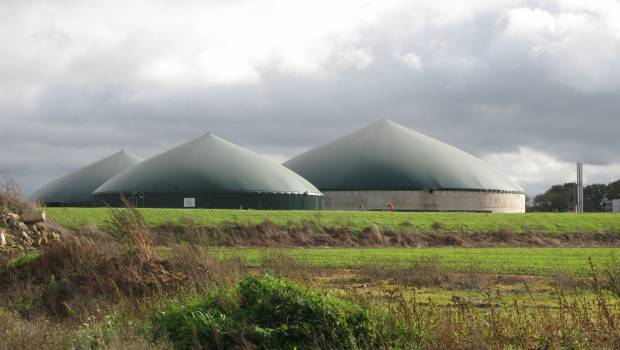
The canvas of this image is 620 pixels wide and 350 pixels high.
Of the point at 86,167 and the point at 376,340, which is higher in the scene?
the point at 86,167

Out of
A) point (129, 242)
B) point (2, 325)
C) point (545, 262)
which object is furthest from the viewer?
point (545, 262)

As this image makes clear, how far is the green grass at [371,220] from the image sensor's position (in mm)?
53438

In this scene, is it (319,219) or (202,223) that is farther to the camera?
(319,219)

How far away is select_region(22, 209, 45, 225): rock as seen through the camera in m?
34.2

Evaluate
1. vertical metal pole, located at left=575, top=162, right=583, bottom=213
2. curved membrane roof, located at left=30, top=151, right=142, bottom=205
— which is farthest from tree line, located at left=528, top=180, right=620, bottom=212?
curved membrane roof, located at left=30, top=151, right=142, bottom=205

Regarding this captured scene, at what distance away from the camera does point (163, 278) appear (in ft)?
63.1

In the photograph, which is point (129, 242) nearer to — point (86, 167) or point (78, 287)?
point (78, 287)

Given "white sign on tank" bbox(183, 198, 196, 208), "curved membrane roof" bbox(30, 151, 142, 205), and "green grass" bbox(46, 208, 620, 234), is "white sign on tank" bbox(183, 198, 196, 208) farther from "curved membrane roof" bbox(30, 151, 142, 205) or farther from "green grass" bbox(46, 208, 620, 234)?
"curved membrane roof" bbox(30, 151, 142, 205)

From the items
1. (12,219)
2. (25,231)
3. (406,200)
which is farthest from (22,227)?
(406,200)

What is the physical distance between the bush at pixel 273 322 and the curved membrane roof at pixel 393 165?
270 feet

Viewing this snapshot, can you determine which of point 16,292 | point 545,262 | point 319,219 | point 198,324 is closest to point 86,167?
point 319,219

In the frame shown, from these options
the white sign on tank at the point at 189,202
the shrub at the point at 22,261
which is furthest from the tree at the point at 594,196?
the shrub at the point at 22,261

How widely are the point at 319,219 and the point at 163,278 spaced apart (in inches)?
1521

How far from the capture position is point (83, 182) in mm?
107688
